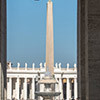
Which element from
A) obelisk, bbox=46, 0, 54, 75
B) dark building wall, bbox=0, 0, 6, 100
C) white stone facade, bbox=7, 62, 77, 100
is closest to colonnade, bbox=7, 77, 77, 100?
white stone facade, bbox=7, 62, 77, 100

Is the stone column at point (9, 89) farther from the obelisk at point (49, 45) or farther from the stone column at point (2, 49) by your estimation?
the stone column at point (2, 49)

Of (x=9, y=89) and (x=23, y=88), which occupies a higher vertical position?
(x=9, y=89)

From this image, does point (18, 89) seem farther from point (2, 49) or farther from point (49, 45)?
point (2, 49)

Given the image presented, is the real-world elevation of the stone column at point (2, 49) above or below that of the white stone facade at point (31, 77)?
above

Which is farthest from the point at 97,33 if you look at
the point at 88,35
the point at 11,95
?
the point at 11,95

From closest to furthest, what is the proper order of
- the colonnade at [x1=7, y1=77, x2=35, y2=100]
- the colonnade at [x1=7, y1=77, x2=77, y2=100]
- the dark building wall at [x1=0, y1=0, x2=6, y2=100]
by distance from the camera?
the dark building wall at [x1=0, y1=0, x2=6, y2=100] → the colonnade at [x1=7, y1=77, x2=35, y2=100] → the colonnade at [x1=7, y1=77, x2=77, y2=100]

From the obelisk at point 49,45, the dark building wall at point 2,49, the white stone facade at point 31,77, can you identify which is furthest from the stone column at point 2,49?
the white stone facade at point 31,77

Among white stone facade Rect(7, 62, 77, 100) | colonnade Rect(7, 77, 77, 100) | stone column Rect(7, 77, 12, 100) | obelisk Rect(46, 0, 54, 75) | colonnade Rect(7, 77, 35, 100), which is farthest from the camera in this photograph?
white stone facade Rect(7, 62, 77, 100)

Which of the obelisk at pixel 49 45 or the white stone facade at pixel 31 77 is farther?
the white stone facade at pixel 31 77

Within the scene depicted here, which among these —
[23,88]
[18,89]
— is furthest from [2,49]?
[23,88]

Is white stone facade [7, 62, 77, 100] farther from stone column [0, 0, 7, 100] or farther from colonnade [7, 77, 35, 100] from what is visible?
stone column [0, 0, 7, 100]

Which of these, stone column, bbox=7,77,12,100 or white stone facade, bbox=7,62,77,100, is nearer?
stone column, bbox=7,77,12,100

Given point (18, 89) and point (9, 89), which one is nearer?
point (9, 89)

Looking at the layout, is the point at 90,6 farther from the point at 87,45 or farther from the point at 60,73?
the point at 60,73
